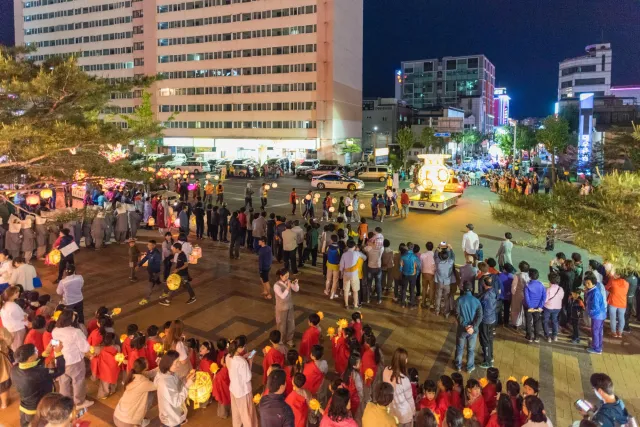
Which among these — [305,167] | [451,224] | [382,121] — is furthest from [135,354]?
[382,121]

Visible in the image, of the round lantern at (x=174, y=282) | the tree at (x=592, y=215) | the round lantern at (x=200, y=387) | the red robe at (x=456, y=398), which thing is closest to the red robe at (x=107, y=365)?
the round lantern at (x=200, y=387)

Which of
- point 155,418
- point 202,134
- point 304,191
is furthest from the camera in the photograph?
point 202,134

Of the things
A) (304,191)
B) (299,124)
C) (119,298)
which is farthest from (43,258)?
(299,124)

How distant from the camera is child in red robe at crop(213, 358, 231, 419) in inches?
233

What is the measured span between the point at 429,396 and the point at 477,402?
1.72 feet

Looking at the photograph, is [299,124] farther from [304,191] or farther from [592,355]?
[592,355]

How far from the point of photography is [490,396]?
5.17 m

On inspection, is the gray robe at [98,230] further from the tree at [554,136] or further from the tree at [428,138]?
the tree at [428,138]

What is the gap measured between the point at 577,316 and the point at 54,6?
87177mm

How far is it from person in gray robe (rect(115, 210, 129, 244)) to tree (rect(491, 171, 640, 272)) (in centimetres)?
1312

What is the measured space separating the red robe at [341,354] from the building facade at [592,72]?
8522 cm

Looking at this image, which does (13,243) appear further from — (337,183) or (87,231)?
(337,183)

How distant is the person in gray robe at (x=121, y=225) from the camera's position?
15.5 m

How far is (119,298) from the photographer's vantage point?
1057cm
